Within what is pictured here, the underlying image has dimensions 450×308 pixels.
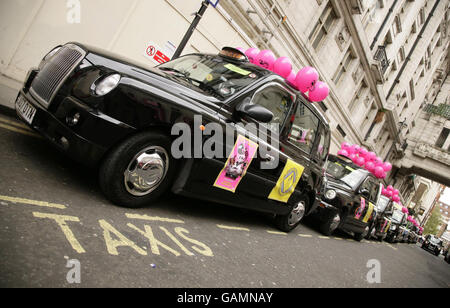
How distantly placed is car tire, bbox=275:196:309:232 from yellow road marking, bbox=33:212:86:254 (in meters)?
3.79

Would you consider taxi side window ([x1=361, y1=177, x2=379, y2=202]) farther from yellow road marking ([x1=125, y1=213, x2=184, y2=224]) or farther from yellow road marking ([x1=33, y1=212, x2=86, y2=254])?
yellow road marking ([x1=33, y1=212, x2=86, y2=254])

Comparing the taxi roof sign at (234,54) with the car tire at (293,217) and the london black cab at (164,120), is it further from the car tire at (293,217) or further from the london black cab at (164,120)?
the car tire at (293,217)

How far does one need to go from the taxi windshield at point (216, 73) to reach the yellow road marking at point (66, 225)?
1.90m

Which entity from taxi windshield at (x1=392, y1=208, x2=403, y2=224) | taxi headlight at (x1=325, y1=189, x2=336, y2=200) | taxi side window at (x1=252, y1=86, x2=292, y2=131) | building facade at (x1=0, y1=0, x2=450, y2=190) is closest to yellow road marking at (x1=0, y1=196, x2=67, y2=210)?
taxi side window at (x1=252, y1=86, x2=292, y2=131)

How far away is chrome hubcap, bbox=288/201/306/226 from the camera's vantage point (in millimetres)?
5512

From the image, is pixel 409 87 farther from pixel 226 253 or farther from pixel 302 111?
pixel 226 253

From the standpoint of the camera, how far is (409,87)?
101ft

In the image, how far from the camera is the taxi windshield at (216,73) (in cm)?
353

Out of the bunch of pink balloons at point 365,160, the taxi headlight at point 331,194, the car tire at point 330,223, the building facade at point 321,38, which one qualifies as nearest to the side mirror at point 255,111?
the building facade at point 321,38

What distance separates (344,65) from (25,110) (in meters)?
18.4

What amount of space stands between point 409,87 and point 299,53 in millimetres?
23670

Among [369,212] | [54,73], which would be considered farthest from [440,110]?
[54,73]

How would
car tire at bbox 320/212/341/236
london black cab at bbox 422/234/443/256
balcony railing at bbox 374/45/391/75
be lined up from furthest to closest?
1. london black cab at bbox 422/234/443/256
2. balcony railing at bbox 374/45/391/75
3. car tire at bbox 320/212/341/236

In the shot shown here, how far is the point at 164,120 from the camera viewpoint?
2850mm
